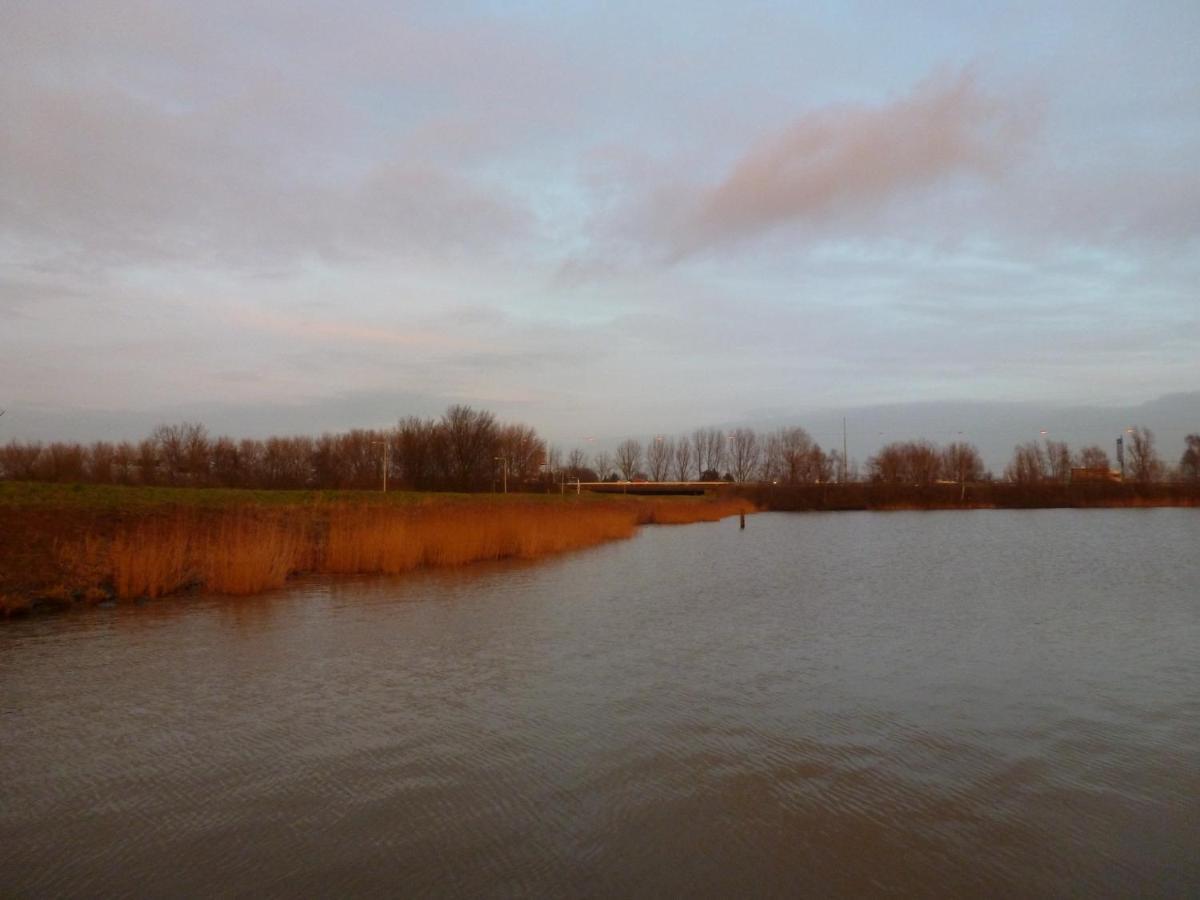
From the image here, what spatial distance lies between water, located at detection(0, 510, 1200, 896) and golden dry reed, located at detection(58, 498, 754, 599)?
126 centimetres

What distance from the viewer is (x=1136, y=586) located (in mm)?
13508

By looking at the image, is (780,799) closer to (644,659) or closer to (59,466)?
(644,659)

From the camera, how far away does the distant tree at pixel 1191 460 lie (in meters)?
74.6

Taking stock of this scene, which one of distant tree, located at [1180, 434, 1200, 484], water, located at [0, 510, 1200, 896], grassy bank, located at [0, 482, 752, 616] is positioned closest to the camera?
water, located at [0, 510, 1200, 896]

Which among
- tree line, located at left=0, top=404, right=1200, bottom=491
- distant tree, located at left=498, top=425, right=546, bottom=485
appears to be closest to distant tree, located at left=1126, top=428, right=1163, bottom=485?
tree line, located at left=0, top=404, right=1200, bottom=491

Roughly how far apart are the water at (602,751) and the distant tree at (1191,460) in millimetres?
76715

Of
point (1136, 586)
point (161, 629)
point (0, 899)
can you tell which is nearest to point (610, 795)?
point (0, 899)

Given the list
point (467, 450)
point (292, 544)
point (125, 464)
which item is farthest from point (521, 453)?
point (292, 544)

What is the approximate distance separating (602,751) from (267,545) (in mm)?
9599

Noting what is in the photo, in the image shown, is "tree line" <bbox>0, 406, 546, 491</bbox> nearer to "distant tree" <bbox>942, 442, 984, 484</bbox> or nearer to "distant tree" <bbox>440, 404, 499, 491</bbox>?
"distant tree" <bbox>440, 404, 499, 491</bbox>

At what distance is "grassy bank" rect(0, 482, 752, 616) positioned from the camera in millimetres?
11875

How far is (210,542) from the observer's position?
536 inches

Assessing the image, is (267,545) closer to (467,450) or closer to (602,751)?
(602,751)

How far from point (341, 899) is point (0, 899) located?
4.42ft
